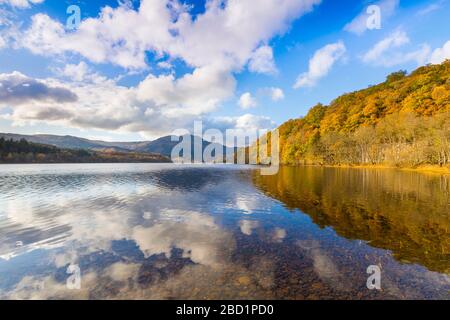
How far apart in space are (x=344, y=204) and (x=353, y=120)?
5115 inches

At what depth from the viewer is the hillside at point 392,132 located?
250 ft

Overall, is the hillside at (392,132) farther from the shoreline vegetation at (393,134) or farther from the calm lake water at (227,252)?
the calm lake water at (227,252)

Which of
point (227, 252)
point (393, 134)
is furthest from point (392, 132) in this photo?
point (227, 252)

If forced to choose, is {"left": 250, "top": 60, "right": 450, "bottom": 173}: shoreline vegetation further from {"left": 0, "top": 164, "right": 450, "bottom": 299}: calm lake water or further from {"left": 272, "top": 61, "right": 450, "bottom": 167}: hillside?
{"left": 0, "top": 164, "right": 450, "bottom": 299}: calm lake water

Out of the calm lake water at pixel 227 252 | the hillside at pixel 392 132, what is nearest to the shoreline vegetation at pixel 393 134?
the hillside at pixel 392 132

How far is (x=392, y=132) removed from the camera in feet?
319

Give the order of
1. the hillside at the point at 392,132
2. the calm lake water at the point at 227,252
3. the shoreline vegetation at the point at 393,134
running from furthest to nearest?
1. the hillside at the point at 392,132
2. the shoreline vegetation at the point at 393,134
3. the calm lake water at the point at 227,252

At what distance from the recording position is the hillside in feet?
250

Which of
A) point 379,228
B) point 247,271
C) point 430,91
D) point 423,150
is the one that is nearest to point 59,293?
point 247,271

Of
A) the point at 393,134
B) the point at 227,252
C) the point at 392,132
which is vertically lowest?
the point at 227,252

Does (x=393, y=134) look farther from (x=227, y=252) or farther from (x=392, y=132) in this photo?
(x=227, y=252)

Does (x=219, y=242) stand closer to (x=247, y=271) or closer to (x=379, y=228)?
(x=247, y=271)
